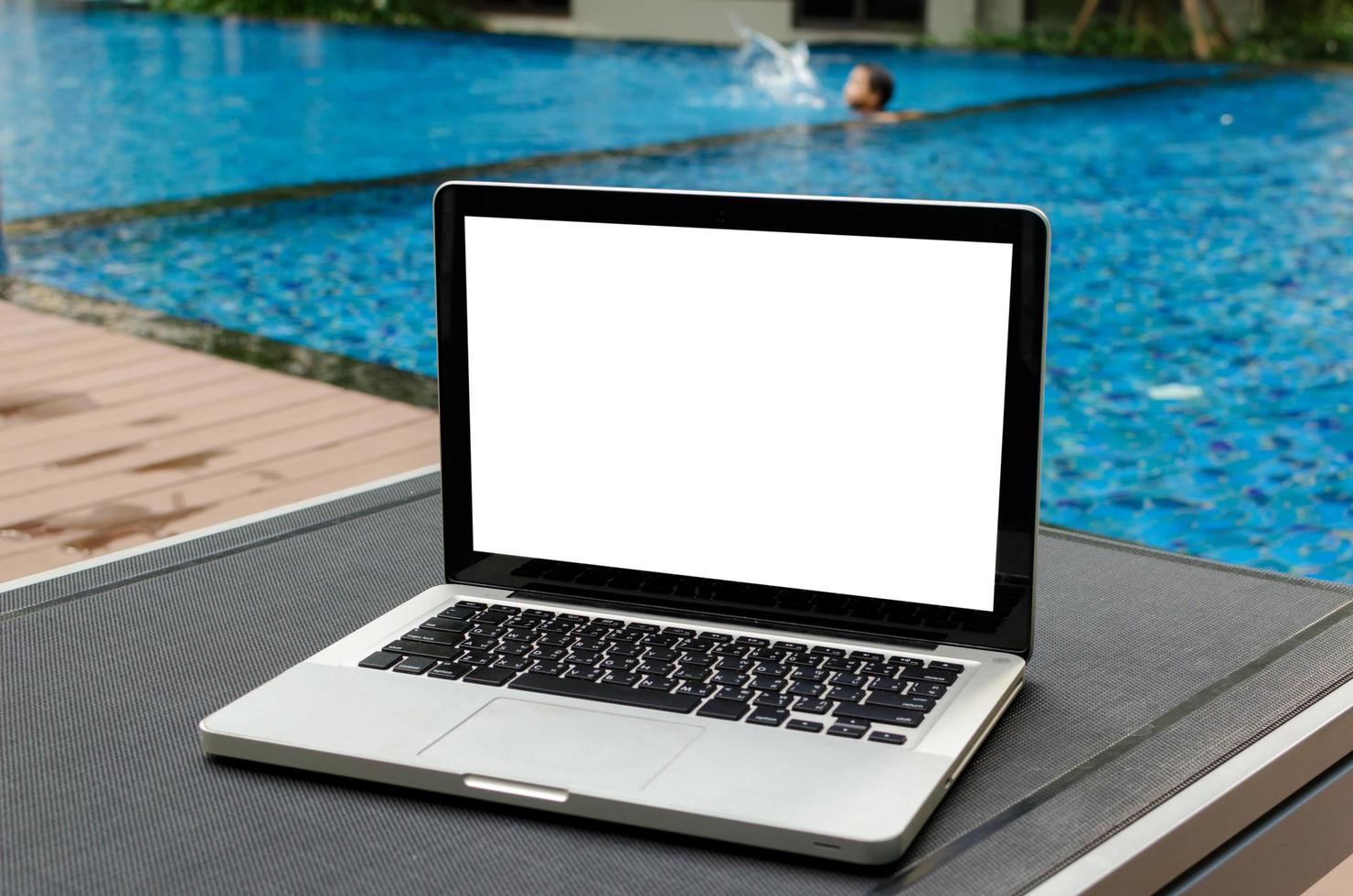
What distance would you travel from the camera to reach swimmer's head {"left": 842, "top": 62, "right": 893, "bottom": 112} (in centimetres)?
1012

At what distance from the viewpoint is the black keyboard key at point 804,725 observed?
856 mm

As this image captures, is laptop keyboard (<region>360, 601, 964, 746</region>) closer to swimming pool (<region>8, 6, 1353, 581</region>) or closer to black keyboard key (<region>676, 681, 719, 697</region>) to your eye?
black keyboard key (<region>676, 681, 719, 697</region>)

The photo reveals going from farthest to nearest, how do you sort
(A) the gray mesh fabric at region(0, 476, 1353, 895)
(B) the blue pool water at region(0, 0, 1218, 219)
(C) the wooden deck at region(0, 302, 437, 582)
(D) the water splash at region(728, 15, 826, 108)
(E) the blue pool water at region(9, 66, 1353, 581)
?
1. (D) the water splash at region(728, 15, 826, 108)
2. (B) the blue pool water at region(0, 0, 1218, 219)
3. (E) the blue pool water at region(9, 66, 1353, 581)
4. (C) the wooden deck at region(0, 302, 437, 582)
5. (A) the gray mesh fabric at region(0, 476, 1353, 895)

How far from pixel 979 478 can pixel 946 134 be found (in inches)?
344

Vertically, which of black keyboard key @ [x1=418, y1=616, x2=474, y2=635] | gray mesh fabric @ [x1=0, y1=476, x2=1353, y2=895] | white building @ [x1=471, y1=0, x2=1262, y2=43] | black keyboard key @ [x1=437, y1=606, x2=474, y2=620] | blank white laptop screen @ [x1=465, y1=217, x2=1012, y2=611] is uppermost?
white building @ [x1=471, y1=0, x2=1262, y2=43]

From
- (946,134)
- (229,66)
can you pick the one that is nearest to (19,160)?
(229,66)

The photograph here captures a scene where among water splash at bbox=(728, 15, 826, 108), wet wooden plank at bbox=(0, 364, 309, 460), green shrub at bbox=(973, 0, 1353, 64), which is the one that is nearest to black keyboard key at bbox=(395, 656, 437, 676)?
wet wooden plank at bbox=(0, 364, 309, 460)

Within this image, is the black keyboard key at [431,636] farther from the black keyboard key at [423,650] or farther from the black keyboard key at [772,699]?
the black keyboard key at [772,699]

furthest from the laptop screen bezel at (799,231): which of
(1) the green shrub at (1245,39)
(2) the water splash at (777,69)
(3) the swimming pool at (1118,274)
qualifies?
(1) the green shrub at (1245,39)

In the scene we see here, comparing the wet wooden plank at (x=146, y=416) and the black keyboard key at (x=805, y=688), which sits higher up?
the black keyboard key at (x=805, y=688)

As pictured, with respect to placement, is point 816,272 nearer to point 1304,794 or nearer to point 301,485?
point 1304,794

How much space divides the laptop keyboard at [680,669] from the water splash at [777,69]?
10.3 m

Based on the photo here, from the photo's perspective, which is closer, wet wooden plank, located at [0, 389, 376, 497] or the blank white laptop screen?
the blank white laptop screen

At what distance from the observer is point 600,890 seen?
74cm
